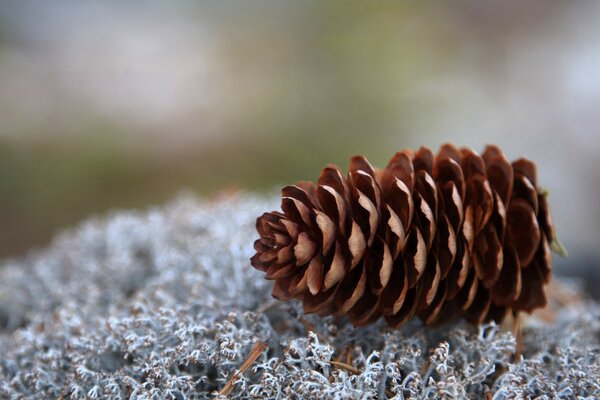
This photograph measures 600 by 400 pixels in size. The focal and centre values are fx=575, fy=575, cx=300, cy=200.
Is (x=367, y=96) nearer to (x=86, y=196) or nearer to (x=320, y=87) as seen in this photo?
(x=320, y=87)

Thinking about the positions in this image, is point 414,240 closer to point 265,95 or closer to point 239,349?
point 239,349

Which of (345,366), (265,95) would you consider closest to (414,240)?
(345,366)

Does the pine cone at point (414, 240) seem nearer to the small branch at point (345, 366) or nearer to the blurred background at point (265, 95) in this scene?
the small branch at point (345, 366)

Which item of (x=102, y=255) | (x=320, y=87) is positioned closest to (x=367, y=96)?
(x=320, y=87)

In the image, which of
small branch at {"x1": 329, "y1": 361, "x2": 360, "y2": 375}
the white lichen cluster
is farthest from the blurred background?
small branch at {"x1": 329, "y1": 361, "x2": 360, "y2": 375}

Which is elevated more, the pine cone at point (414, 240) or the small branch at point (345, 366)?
the pine cone at point (414, 240)

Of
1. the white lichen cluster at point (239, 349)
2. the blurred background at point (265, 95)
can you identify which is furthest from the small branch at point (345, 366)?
the blurred background at point (265, 95)
